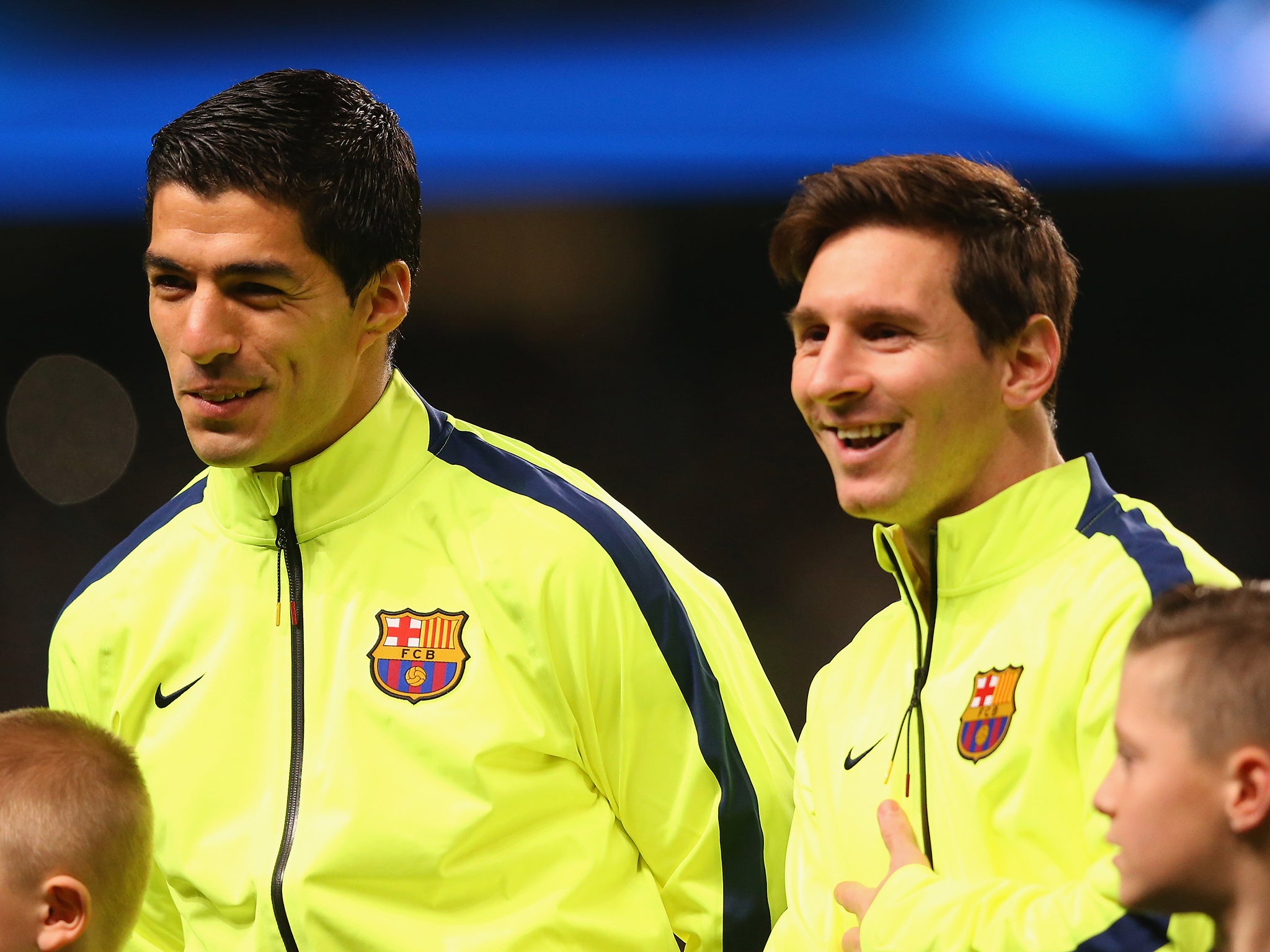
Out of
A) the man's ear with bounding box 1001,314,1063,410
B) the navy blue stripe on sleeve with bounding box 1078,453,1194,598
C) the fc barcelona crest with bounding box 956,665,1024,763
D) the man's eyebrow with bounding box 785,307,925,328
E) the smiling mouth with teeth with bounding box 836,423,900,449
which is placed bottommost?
the fc barcelona crest with bounding box 956,665,1024,763

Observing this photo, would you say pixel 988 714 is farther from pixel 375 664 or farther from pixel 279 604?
pixel 279 604

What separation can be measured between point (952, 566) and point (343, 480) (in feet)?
2.47

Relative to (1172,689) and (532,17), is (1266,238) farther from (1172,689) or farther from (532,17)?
(1172,689)

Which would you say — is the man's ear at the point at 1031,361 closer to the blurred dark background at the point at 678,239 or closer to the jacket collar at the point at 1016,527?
the jacket collar at the point at 1016,527

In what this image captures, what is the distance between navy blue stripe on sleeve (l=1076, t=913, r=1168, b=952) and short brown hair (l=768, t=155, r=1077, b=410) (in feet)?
2.00

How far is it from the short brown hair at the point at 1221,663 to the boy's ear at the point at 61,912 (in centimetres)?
108

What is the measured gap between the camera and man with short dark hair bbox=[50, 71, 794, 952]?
1791mm

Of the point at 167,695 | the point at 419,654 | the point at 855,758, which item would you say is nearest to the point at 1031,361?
the point at 855,758

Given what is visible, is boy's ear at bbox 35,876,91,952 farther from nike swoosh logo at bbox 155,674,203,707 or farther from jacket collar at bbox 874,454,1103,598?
jacket collar at bbox 874,454,1103,598

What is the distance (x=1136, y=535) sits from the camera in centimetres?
153

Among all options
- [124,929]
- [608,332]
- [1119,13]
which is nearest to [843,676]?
[124,929]

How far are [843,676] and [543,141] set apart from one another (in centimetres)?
245

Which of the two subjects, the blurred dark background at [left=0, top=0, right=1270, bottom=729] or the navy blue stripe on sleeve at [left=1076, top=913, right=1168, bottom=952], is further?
the blurred dark background at [left=0, top=0, right=1270, bottom=729]

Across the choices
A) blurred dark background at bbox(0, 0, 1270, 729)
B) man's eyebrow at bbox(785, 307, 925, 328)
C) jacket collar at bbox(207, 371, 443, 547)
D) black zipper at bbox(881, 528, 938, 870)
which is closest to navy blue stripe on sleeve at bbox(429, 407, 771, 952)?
jacket collar at bbox(207, 371, 443, 547)
